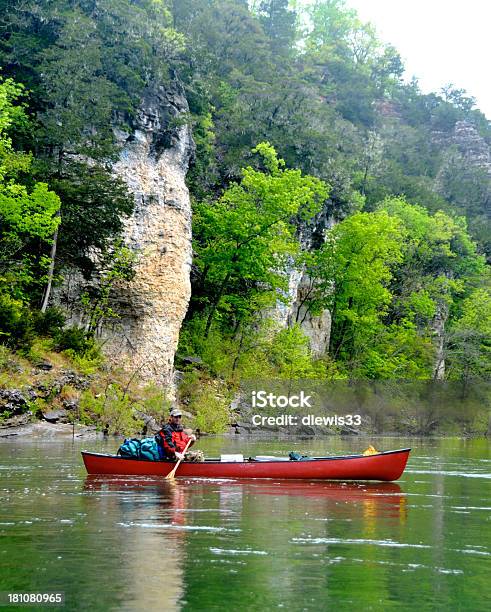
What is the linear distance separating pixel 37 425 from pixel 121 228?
426 inches

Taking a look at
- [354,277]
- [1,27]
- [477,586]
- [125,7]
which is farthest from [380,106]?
[477,586]

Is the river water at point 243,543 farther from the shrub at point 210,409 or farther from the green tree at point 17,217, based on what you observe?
the shrub at point 210,409

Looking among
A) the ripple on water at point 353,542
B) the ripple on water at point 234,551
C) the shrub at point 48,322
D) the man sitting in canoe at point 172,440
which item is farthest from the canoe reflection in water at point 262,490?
the shrub at point 48,322

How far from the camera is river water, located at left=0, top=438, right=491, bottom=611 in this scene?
336 inches

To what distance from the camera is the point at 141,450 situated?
764 inches

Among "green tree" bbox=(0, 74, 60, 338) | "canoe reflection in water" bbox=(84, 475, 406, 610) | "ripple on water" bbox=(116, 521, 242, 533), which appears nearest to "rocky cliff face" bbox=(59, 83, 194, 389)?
"green tree" bbox=(0, 74, 60, 338)

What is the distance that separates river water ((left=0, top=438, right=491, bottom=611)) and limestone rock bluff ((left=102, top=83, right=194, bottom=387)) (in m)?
19.3

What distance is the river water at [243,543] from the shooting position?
28.0 feet

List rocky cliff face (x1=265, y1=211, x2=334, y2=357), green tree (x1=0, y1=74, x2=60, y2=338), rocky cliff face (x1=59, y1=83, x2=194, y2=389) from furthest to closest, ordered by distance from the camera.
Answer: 1. rocky cliff face (x1=265, y1=211, x2=334, y2=357)
2. rocky cliff face (x1=59, y1=83, x2=194, y2=389)
3. green tree (x1=0, y1=74, x2=60, y2=338)

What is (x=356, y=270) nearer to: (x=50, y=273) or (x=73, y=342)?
(x=73, y=342)

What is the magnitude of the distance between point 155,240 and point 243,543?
29.9 metres

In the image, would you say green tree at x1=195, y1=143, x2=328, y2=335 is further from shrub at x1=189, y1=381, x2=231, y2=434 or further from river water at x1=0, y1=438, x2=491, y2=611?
river water at x1=0, y1=438, x2=491, y2=611

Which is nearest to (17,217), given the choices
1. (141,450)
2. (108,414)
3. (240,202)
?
(108,414)

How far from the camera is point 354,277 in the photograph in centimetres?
5072
